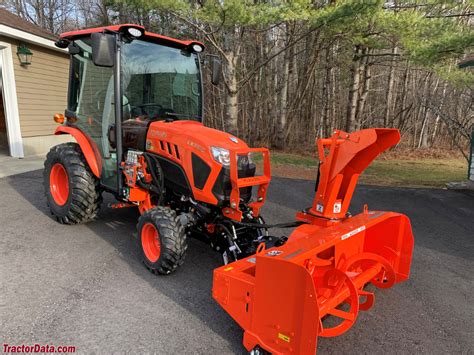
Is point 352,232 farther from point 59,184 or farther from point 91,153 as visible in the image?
point 59,184

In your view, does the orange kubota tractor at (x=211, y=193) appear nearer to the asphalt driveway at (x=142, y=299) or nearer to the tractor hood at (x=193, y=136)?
the tractor hood at (x=193, y=136)

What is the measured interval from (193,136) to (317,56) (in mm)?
12102

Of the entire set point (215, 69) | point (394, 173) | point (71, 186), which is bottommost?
point (394, 173)

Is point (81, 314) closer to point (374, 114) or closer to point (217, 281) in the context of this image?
point (217, 281)

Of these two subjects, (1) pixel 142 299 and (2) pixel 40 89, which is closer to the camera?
(1) pixel 142 299

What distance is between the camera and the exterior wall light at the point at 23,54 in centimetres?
908

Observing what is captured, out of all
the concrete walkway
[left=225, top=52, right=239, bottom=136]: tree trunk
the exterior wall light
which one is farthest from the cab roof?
[left=225, top=52, right=239, bottom=136]: tree trunk

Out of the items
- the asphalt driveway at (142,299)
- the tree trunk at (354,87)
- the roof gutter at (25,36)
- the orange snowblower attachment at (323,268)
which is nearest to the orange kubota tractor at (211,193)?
the orange snowblower attachment at (323,268)

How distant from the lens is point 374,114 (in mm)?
21969

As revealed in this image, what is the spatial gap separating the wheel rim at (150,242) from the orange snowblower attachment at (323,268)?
116 centimetres

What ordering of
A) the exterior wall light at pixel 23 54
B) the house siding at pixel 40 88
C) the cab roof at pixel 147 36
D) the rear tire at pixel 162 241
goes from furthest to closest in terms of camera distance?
the house siding at pixel 40 88 < the exterior wall light at pixel 23 54 < the cab roof at pixel 147 36 < the rear tire at pixel 162 241

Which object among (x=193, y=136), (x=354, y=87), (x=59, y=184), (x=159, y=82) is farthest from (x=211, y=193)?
(x=354, y=87)

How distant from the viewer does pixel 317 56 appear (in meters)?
14.3

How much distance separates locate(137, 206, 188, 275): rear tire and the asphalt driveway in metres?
0.17
